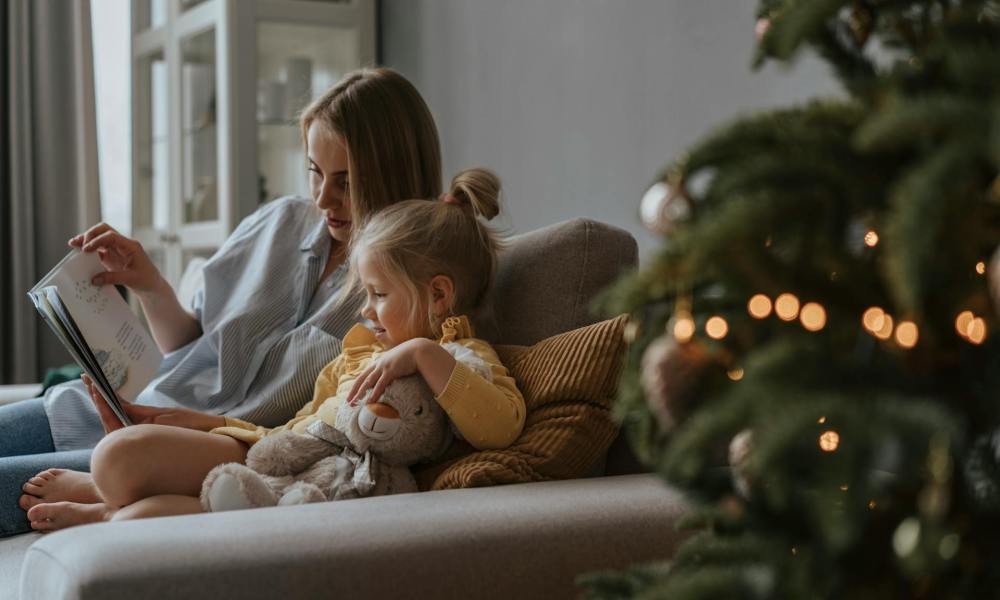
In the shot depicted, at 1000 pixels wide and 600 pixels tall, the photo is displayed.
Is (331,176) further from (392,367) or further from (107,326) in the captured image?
(392,367)

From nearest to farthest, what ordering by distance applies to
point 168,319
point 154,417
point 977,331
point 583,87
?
point 977,331 → point 154,417 → point 168,319 → point 583,87

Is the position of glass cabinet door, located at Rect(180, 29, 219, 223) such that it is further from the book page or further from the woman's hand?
the woman's hand

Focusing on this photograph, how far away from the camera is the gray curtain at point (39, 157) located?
4242 mm

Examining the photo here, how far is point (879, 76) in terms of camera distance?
698 mm

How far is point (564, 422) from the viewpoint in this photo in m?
1.40

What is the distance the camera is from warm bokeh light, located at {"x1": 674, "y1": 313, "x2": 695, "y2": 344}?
698mm

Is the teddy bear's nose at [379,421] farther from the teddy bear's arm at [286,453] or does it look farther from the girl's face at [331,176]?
the girl's face at [331,176]

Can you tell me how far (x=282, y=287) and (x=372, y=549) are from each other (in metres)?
1.10

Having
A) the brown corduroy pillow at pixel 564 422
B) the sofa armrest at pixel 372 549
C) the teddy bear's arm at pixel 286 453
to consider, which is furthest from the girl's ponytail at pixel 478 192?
the sofa armrest at pixel 372 549

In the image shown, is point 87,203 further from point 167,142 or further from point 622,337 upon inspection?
point 622,337

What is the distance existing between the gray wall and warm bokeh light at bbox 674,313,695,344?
48.1 inches

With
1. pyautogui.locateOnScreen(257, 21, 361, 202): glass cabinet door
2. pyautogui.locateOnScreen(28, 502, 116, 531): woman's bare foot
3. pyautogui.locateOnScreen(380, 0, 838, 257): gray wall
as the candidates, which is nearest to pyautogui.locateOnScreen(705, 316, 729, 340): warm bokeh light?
pyautogui.locateOnScreen(28, 502, 116, 531): woman's bare foot

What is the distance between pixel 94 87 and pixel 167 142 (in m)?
0.59

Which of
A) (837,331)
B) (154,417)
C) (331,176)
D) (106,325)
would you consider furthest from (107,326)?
(837,331)
